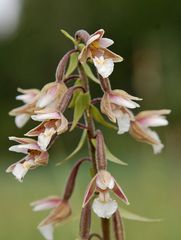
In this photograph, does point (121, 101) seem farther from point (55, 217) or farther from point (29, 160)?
point (55, 217)

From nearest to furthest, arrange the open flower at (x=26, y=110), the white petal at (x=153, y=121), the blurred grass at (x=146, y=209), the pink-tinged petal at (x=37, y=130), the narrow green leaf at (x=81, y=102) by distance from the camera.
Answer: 1. the pink-tinged petal at (x=37, y=130)
2. the narrow green leaf at (x=81, y=102)
3. the open flower at (x=26, y=110)
4. the white petal at (x=153, y=121)
5. the blurred grass at (x=146, y=209)

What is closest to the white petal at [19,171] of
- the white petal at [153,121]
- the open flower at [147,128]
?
the open flower at [147,128]

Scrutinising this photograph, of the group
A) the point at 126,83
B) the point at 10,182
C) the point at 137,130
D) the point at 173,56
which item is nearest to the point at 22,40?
the point at 126,83

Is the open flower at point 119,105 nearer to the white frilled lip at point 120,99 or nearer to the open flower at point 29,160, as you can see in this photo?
the white frilled lip at point 120,99

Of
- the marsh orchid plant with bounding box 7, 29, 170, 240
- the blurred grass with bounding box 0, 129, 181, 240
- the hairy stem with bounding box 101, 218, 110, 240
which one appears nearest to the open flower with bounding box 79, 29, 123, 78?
the marsh orchid plant with bounding box 7, 29, 170, 240

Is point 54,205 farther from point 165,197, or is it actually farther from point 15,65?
point 15,65

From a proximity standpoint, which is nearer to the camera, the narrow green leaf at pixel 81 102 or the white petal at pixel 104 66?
the white petal at pixel 104 66
